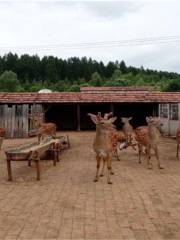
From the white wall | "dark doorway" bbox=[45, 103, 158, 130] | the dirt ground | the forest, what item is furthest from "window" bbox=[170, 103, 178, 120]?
the forest

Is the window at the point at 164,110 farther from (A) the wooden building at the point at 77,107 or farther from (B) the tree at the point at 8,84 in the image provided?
(B) the tree at the point at 8,84

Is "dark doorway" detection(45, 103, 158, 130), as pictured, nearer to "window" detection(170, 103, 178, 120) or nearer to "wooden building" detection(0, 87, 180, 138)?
"wooden building" detection(0, 87, 180, 138)

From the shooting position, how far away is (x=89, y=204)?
8.58 m

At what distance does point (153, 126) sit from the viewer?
569 inches

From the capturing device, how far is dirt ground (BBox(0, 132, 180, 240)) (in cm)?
672

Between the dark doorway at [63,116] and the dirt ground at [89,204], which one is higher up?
the dark doorway at [63,116]

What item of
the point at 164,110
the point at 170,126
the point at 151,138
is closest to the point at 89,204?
the point at 151,138

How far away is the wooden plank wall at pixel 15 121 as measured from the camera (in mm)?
27078

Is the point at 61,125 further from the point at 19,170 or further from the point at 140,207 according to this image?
the point at 140,207

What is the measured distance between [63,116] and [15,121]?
8175mm

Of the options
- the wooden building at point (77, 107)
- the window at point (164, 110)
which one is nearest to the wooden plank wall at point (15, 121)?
the wooden building at point (77, 107)

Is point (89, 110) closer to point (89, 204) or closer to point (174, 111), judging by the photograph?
point (174, 111)

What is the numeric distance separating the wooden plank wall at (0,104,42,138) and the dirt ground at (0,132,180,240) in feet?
42.2

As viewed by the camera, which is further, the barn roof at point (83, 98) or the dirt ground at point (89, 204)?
the barn roof at point (83, 98)
